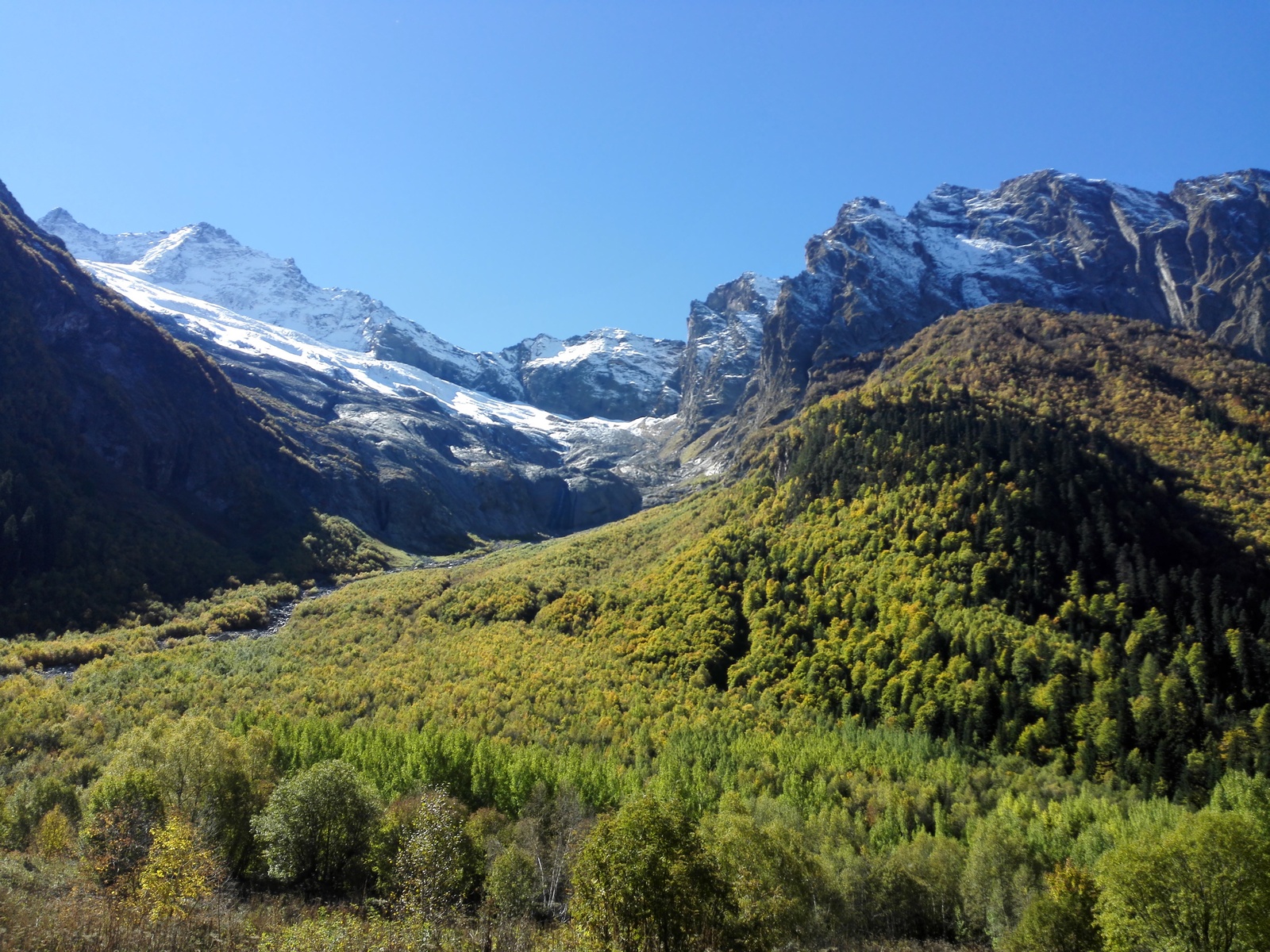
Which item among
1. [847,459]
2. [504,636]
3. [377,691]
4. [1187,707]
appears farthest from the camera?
[847,459]

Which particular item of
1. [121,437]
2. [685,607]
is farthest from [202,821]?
[121,437]

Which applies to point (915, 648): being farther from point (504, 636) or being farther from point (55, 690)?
point (55, 690)

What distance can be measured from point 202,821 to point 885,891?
153 feet

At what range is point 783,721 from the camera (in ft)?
248

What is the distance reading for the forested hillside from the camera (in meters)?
38.7

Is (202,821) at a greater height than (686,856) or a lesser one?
lesser

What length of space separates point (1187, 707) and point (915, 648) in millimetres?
24314

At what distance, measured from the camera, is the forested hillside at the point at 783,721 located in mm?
38688

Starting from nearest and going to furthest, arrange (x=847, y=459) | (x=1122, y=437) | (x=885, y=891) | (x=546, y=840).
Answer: (x=885, y=891) → (x=546, y=840) → (x=847, y=459) → (x=1122, y=437)

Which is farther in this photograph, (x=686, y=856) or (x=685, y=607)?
(x=685, y=607)

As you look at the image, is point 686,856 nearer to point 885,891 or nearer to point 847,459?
point 885,891

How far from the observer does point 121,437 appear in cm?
15775

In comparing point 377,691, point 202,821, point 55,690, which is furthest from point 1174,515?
point 55,690

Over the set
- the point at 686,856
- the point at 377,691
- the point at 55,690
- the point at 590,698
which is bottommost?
the point at 55,690
